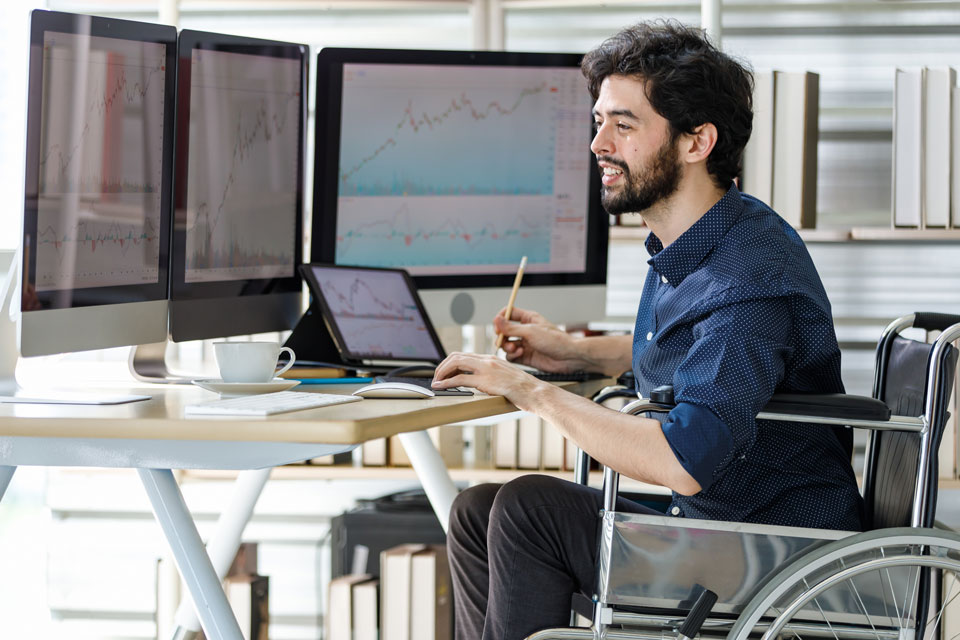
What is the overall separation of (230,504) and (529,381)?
0.80 m

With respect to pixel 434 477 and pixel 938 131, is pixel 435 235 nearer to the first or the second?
pixel 434 477

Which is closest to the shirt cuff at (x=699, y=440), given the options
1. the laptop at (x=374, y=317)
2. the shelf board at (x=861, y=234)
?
the laptop at (x=374, y=317)

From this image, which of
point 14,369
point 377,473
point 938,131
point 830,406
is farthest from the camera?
point 377,473

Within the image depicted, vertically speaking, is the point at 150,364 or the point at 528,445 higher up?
the point at 150,364

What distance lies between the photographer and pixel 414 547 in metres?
2.37

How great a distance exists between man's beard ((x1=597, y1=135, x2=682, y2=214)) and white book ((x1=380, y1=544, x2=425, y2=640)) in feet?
3.55

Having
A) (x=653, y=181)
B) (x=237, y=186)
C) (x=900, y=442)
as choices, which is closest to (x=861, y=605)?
(x=900, y=442)

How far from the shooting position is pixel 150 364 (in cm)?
170

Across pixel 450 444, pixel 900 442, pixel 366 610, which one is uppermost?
pixel 900 442

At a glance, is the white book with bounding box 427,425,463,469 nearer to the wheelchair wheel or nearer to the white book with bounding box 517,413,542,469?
the white book with bounding box 517,413,542,469

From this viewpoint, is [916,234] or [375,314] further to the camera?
[916,234]

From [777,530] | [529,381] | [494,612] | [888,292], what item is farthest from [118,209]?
[888,292]

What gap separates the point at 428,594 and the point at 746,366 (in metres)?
1.26

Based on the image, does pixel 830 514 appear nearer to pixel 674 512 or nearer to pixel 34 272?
pixel 674 512
